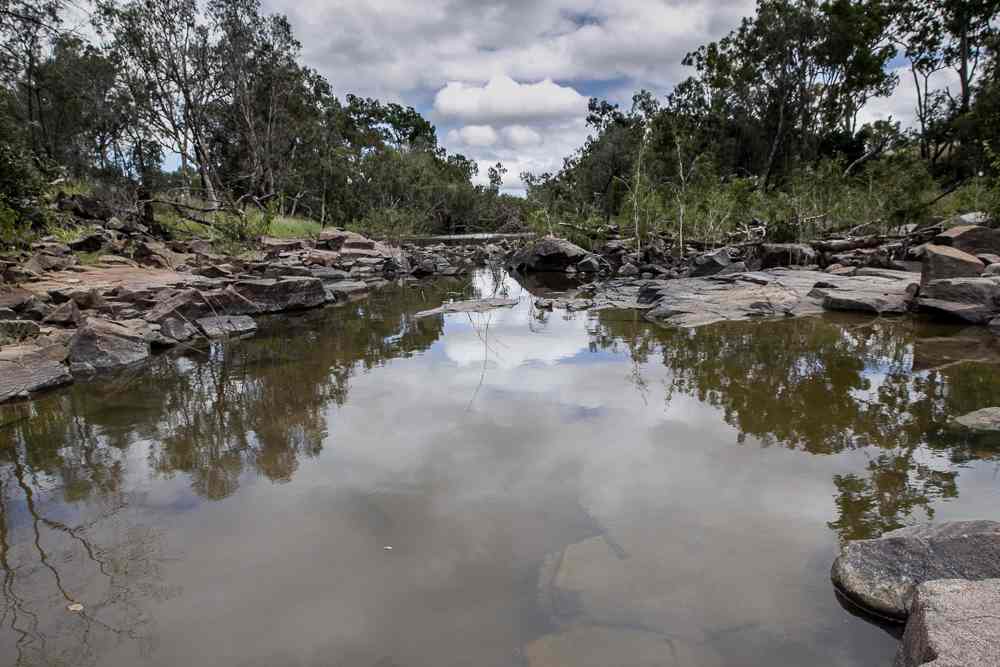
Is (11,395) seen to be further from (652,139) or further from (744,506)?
(652,139)

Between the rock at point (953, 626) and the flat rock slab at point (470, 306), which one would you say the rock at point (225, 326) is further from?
the rock at point (953, 626)

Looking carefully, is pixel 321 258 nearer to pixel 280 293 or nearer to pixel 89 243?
pixel 89 243

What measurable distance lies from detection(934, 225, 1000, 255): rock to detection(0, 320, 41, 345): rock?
45.1ft

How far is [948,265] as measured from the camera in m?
8.30

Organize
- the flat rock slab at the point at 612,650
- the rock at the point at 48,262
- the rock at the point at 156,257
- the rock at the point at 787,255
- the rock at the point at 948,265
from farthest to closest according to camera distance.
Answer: the rock at the point at 787,255
the rock at the point at 156,257
the rock at the point at 48,262
the rock at the point at 948,265
the flat rock slab at the point at 612,650

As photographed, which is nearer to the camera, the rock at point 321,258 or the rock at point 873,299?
the rock at point 873,299

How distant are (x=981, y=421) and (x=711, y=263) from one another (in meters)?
9.17

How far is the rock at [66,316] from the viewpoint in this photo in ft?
24.0

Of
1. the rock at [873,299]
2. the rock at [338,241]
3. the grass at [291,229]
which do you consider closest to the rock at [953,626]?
the rock at [873,299]

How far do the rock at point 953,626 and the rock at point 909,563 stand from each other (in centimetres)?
28

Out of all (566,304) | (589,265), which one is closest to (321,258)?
(589,265)

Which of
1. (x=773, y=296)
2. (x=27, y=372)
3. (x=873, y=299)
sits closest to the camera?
(x=27, y=372)

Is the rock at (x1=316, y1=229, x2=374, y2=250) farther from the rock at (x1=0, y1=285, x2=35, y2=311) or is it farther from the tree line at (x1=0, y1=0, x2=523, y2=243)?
the rock at (x1=0, y1=285, x2=35, y2=311)

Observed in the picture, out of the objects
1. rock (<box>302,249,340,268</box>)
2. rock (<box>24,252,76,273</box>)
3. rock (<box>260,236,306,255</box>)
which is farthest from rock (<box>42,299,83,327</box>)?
rock (<box>302,249,340,268</box>)
